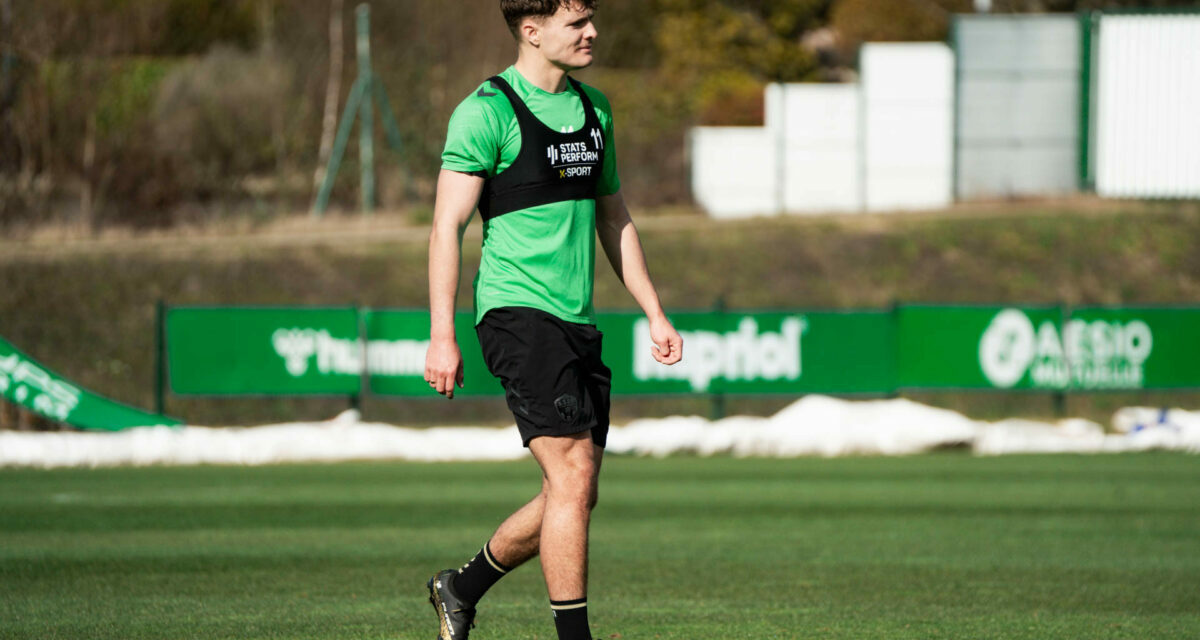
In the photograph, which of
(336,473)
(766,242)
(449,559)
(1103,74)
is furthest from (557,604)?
(1103,74)

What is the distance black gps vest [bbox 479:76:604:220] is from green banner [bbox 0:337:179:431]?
12.7 metres

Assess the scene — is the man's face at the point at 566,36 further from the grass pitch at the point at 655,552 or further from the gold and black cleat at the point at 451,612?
the grass pitch at the point at 655,552

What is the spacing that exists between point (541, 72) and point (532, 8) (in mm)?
208

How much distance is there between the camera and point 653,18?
57781 millimetres

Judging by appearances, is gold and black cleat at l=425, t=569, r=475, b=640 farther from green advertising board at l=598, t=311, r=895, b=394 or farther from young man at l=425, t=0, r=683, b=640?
green advertising board at l=598, t=311, r=895, b=394

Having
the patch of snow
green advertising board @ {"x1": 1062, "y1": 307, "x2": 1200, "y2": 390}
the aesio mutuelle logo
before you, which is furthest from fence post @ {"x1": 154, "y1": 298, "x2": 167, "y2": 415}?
green advertising board @ {"x1": 1062, "y1": 307, "x2": 1200, "y2": 390}

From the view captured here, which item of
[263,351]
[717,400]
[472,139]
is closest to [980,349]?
[717,400]

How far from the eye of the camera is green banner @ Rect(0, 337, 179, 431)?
16.9 meters

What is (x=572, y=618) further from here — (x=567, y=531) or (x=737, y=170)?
(x=737, y=170)

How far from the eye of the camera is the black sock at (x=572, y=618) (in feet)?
A: 16.7

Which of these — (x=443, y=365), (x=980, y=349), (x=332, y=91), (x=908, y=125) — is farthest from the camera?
(x=332, y=91)

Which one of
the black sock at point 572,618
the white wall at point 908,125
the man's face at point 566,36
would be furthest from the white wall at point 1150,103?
the black sock at point 572,618

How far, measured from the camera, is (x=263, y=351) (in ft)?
62.0

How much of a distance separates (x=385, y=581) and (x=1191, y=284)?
28332 mm
